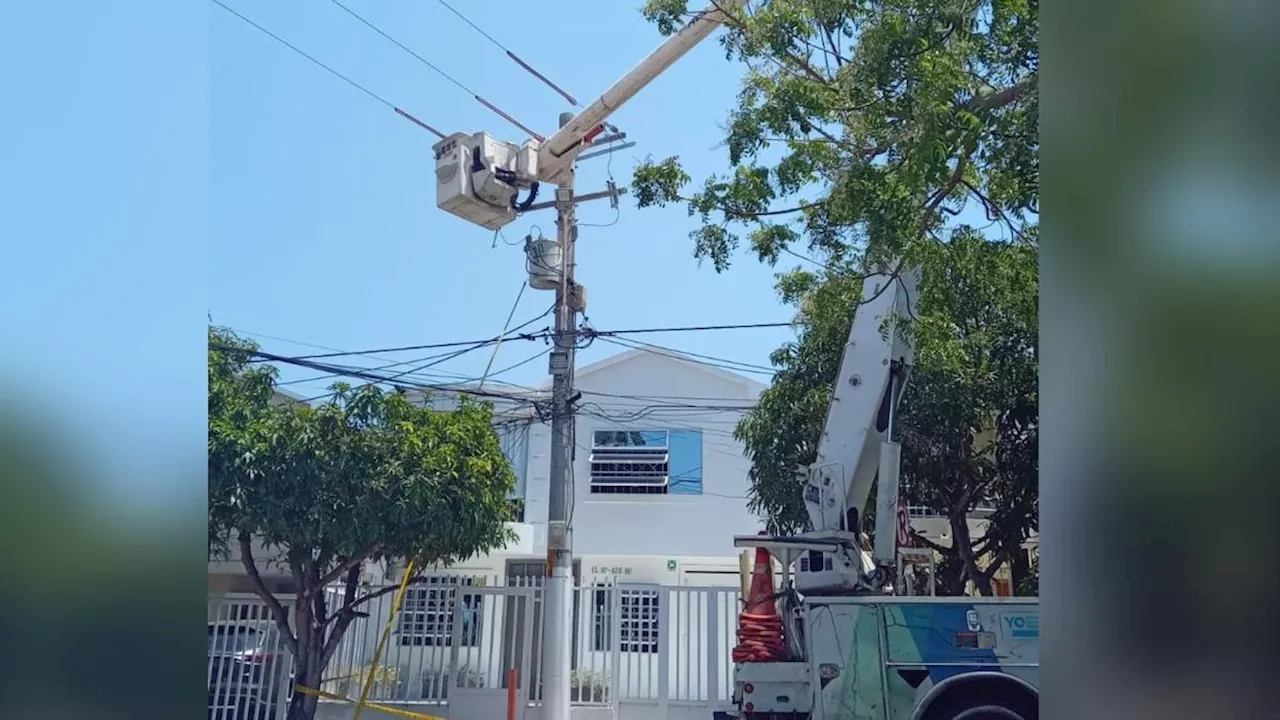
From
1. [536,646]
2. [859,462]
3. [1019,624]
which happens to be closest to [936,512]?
[859,462]

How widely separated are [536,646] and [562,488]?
2385 millimetres

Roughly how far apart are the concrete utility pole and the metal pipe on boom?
0.94 ft

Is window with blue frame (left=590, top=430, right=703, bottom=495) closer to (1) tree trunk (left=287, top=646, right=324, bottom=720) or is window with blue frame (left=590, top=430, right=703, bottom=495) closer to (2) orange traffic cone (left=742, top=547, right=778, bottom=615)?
(1) tree trunk (left=287, top=646, right=324, bottom=720)

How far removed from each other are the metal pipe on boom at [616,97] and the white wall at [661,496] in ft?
32.6

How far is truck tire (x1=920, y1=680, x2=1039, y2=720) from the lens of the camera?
8.23m

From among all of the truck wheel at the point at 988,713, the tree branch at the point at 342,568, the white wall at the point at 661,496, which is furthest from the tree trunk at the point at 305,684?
the white wall at the point at 661,496

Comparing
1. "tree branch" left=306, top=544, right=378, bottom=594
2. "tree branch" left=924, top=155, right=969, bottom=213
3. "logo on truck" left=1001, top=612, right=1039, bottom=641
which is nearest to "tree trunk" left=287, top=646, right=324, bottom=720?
"tree branch" left=306, top=544, right=378, bottom=594

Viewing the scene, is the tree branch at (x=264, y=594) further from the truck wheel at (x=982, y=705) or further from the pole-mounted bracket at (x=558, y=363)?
the truck wheel at (x=982, y=705)

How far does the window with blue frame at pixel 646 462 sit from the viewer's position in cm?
2362

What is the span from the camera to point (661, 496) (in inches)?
923

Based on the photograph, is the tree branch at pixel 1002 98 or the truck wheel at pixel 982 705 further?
the truck wheel at pixel 982 705

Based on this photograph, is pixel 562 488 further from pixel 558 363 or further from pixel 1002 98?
pixel 1002 98
